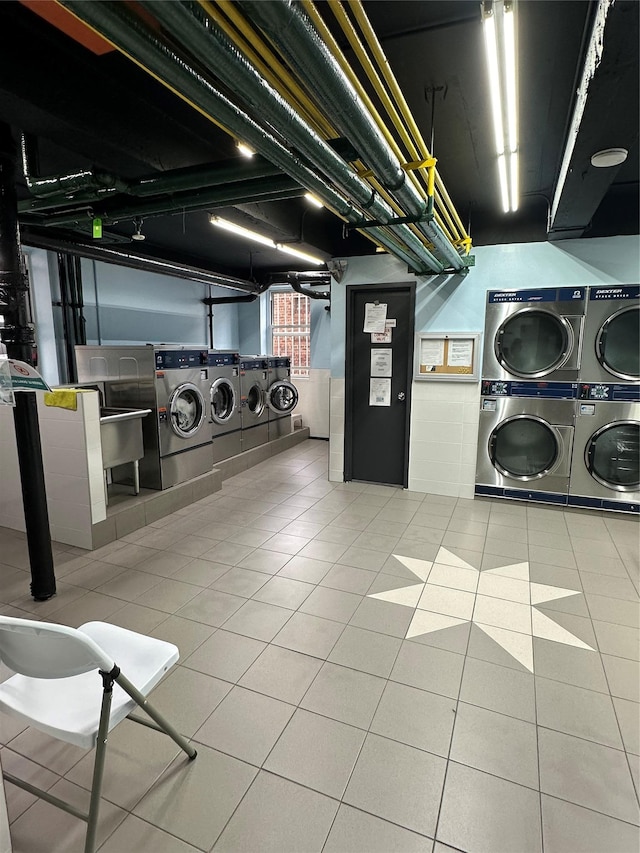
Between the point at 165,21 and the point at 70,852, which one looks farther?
the point at 70,852

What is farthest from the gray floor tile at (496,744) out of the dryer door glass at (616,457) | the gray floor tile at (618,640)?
the dryer door glass at (616,457)

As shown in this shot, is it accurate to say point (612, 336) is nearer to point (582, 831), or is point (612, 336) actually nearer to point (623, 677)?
point (623, 677)

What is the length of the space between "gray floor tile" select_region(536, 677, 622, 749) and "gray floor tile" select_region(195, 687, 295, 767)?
1.14 metres

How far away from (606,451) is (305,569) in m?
3.13

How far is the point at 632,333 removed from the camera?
407 cm

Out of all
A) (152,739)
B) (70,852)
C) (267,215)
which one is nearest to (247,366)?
(267,215)

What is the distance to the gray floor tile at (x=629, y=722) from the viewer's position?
70.8 inches

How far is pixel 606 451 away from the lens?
4203 millimetres

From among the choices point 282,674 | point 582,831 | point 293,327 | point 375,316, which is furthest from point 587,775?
point 293,327

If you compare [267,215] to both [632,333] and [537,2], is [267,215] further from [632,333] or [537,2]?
[632,333]

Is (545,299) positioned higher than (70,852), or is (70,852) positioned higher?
(545,299)

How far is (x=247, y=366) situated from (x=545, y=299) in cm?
371

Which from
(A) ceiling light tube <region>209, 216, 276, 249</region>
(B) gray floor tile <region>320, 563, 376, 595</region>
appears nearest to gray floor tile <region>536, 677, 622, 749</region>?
(B) gray floor tile <region>320, 563, 376, 595</region>

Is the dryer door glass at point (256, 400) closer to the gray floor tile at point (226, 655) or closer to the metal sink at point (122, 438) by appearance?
the metal sink at point (122, 438)
